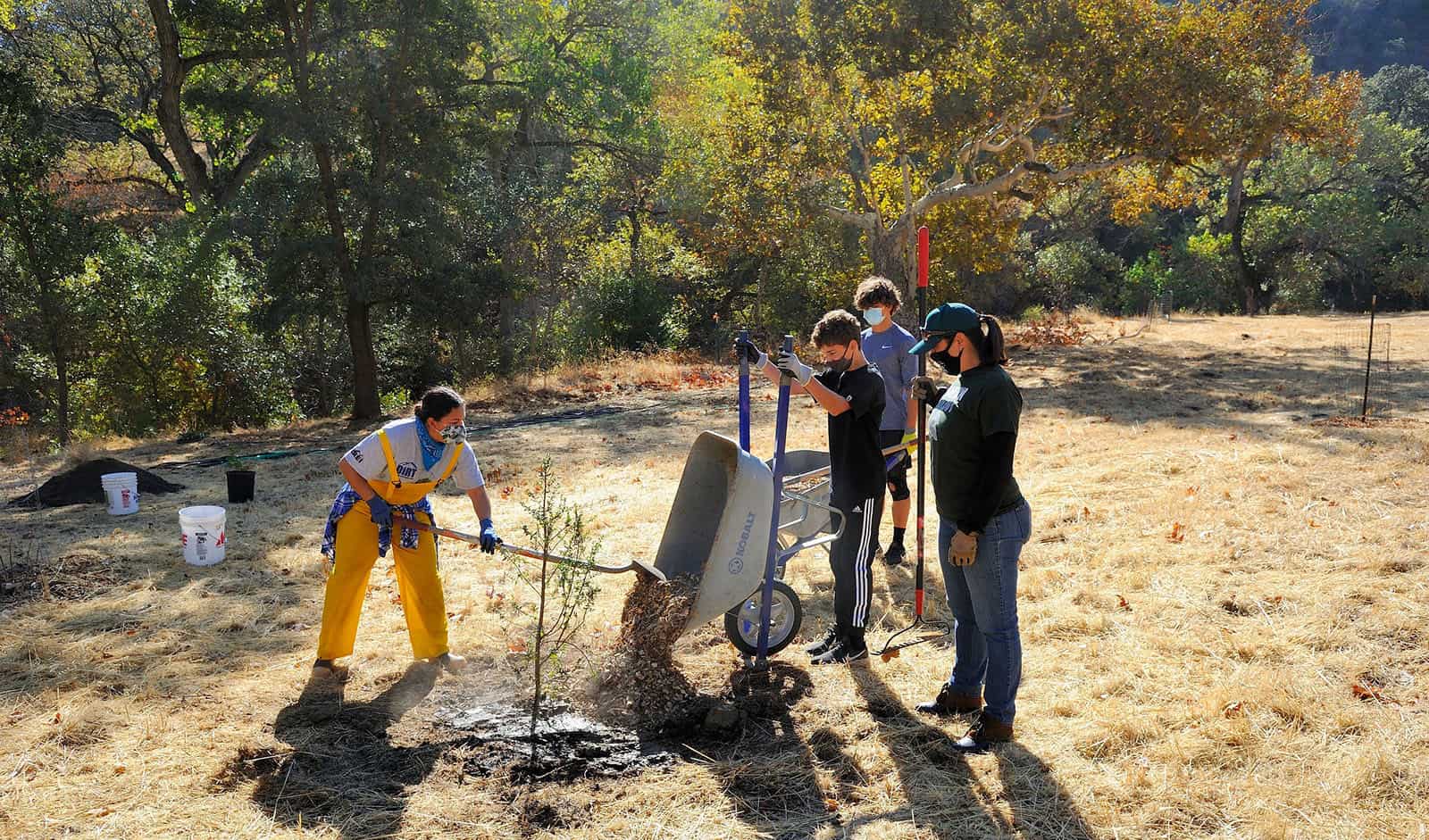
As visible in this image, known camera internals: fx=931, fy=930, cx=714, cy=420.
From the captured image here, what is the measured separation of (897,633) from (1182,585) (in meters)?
1.90

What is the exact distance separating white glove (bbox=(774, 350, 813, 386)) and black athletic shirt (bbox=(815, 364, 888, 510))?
43cm

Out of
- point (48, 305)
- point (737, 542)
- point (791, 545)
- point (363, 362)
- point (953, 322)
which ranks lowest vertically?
point (791, 545)

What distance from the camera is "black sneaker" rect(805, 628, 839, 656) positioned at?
16.3 feet

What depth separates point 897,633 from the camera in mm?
5227

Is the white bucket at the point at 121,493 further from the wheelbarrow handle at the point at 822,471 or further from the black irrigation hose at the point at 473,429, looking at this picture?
the wheelbarrow handle at the point at 822,471

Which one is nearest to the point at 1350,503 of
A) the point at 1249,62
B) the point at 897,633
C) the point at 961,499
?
the point at 897,633

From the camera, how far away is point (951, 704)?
4262mm

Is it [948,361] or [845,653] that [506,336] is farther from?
[948,361]

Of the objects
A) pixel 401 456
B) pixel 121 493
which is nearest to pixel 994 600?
pixel 401 456

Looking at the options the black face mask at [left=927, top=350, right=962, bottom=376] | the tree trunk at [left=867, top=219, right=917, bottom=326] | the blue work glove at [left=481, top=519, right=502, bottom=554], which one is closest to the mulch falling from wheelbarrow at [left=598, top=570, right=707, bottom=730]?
the blue work glove at [left=481, top=519, right=502, bottom=554]

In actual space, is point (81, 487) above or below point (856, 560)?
below

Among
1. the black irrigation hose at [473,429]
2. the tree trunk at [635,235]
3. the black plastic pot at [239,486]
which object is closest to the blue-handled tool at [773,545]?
the black irrigation hose at [473,429]

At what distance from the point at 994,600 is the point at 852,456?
1.14 m

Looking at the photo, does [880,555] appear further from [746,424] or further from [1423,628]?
[1423,628]
